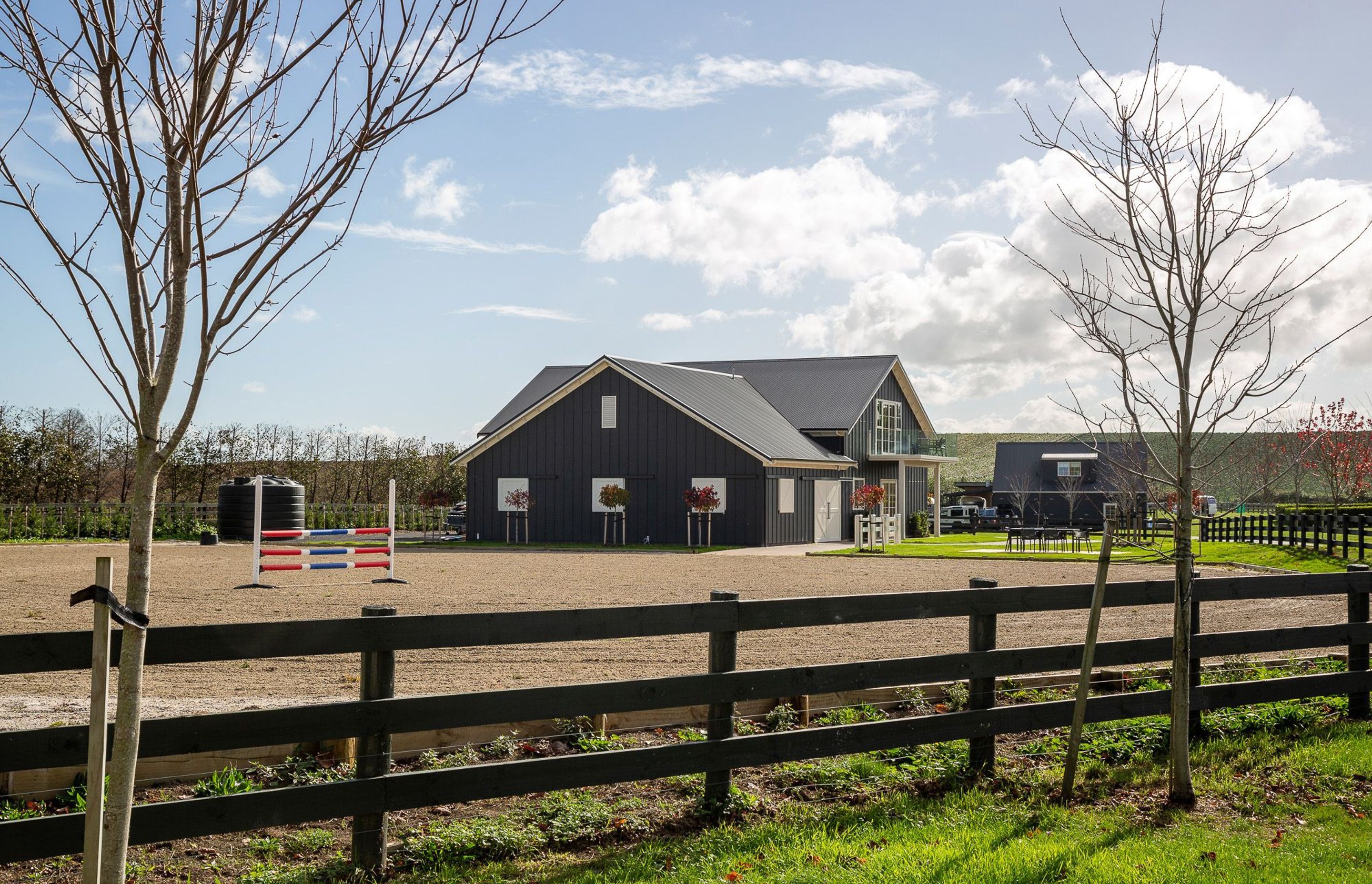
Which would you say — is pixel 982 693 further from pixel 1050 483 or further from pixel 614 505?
pixel 1050 483

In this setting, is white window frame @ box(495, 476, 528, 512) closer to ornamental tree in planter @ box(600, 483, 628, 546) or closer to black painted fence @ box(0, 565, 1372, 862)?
ornamental tree in planter @ box(600, 483, 628, 546)

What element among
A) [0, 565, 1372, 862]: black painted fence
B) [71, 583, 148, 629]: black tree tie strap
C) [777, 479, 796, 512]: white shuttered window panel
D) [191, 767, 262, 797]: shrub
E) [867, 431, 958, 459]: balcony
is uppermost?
[867, 431, 958, 459]: balcony

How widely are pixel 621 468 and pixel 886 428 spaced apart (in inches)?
470

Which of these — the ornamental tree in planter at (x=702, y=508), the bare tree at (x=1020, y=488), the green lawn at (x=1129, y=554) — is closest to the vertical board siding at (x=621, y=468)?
the ornamental tree in planter at (x=702, y=508)

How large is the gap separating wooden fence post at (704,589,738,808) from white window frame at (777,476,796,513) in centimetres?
2936

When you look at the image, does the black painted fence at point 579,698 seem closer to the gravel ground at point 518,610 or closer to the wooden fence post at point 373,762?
the wooden fence post at point 373,762

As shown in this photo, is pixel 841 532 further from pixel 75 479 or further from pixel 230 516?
pixel 75 479

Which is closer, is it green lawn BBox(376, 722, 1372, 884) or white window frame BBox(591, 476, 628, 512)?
green lawn BBox(376, 722, 1372, 884)

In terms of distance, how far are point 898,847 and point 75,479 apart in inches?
1563

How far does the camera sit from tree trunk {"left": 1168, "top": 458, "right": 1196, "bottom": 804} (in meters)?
5.82

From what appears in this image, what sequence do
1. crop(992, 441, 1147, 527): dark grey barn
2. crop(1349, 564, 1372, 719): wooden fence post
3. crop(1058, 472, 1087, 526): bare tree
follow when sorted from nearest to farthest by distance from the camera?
crop(1349, 564, 1372, 719): wooden fence post
crop(1058, 472, 1087, 526): bare tree
crop(992, 441, 1147, 527): dark grey barn

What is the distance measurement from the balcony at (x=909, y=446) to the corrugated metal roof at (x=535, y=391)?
39.0 feet

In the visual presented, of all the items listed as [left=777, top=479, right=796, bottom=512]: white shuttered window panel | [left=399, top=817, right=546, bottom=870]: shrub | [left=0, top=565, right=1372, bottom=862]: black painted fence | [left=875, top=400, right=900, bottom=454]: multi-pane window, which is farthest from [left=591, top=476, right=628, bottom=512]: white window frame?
[left=399, top=817, right=546, bottom=870]: shrub

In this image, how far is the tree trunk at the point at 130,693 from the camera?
306 cm
